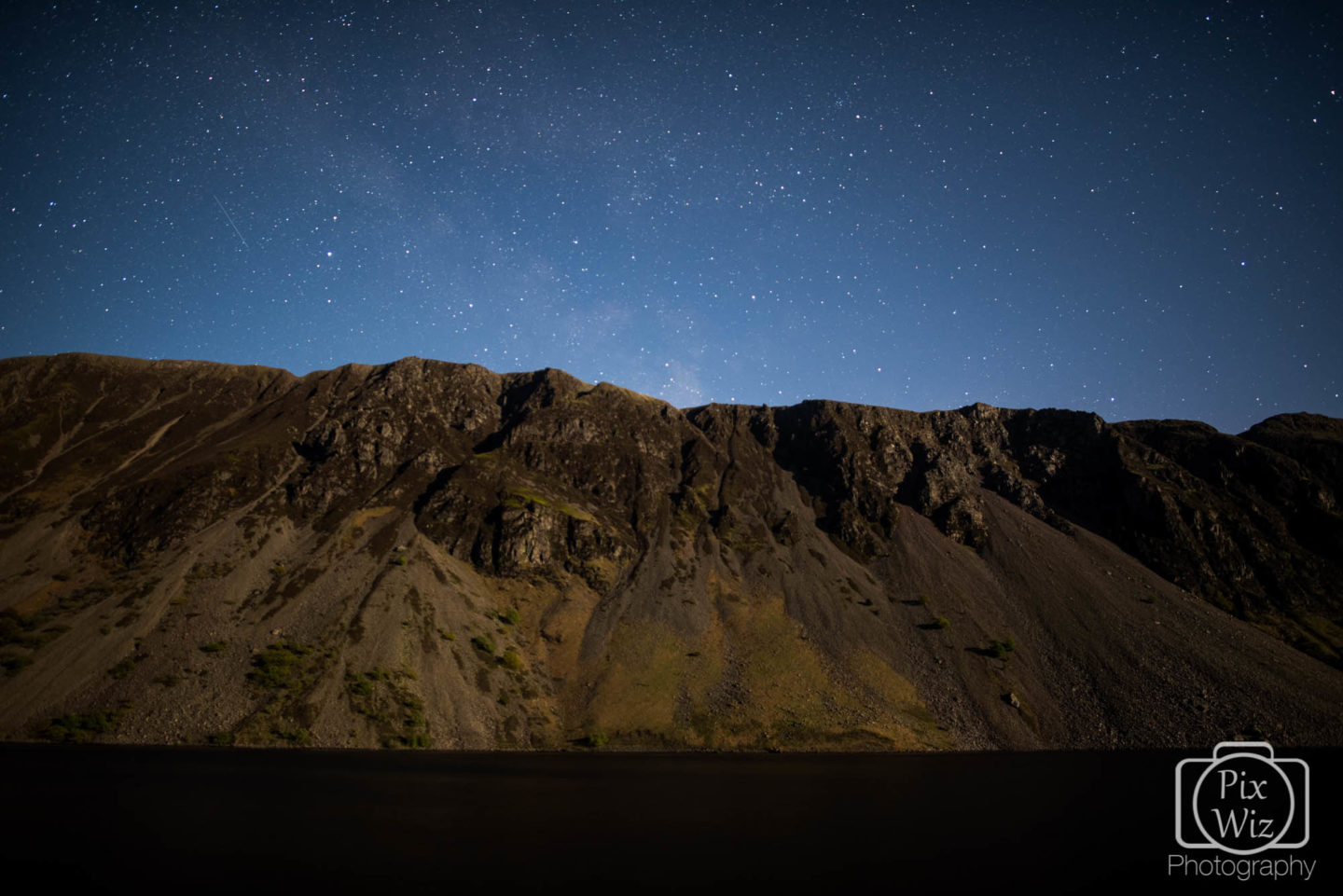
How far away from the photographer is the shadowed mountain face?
90.9 m

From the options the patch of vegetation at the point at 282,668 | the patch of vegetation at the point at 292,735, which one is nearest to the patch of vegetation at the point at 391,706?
the patch of vegetation at the point at 292,735

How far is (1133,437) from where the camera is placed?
164m

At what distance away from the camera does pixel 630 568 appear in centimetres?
13175

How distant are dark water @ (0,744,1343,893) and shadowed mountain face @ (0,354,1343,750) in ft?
98.2

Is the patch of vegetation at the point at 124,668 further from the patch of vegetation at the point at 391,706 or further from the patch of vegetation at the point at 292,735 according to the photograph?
Answer: the patch of vegetation at the point at 391,706

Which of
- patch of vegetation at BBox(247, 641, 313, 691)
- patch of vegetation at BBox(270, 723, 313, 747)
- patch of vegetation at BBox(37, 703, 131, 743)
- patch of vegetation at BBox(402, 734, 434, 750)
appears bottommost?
patch of vegetation at BBox(402, 734, 434, 750)

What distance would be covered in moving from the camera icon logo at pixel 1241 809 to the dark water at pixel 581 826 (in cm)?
141

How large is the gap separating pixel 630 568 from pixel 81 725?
87.0 m

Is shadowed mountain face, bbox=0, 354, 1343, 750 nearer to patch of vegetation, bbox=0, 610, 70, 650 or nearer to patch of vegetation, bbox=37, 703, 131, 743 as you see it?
patch of vegetation, bbox=37, 703, 131, 743

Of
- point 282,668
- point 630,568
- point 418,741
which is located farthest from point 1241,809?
point 282,668

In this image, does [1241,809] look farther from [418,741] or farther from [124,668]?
[124,668]

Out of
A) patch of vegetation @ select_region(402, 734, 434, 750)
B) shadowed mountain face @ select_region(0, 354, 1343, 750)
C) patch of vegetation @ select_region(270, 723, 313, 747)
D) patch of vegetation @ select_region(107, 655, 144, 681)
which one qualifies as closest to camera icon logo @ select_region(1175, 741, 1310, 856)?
shadowed mountain face @ select_region(0, 354, 1343, 750)

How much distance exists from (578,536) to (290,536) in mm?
58020

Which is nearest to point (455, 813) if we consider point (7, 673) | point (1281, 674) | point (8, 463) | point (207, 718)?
point (207, 718)
